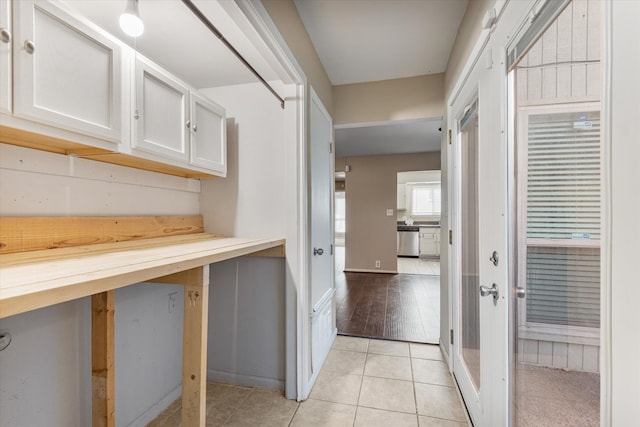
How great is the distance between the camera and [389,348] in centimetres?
251

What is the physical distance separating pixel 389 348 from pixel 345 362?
1.60 feet

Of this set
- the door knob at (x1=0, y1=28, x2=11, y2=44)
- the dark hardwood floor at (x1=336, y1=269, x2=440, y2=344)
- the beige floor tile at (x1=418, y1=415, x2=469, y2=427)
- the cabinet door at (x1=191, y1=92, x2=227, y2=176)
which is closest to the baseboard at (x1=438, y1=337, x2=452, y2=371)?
the dark hardwood floor at (x1=336, y1=269, x2=440, y2=344)

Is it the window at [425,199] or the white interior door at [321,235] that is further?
the window at [425,199]

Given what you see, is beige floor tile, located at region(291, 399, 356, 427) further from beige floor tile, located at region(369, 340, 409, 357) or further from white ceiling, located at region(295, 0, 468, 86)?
white ceiling, located at region(295, 0, 468, 86)

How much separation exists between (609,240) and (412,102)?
2.30 m

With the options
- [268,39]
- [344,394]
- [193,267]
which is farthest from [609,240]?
[344,394]

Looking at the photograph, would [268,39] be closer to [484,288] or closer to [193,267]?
[193,267]

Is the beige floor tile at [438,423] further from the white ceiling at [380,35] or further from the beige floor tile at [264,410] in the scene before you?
the white ceiling at [380,35]

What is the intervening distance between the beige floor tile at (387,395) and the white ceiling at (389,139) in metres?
2.86

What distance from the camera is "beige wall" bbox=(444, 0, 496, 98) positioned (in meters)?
1.46


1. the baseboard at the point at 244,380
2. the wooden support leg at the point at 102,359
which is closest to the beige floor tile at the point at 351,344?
the baseboard at the point at 244,380

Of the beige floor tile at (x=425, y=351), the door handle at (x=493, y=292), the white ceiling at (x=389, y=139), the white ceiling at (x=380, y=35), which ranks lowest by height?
the beige floor tile at (x=425, y=351)

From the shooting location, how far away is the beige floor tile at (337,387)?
1.83m

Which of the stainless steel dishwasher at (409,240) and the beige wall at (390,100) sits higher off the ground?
the beige wall at (390,100)
